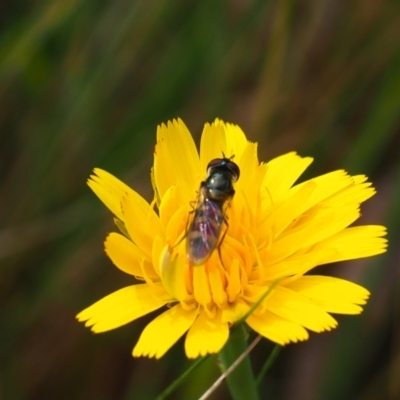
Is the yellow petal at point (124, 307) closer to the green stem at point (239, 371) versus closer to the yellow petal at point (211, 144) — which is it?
the green stem at point (239, 371)

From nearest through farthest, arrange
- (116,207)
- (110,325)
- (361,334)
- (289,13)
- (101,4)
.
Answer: (110,325)
(116,207)
(289,13)
(361,334)
(101,4)

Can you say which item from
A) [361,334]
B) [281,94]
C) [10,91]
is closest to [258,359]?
[361,334]

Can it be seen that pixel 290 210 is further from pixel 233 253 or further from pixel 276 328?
pixel 276 328

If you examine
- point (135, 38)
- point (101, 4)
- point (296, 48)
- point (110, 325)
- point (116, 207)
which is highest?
point (101, 4)

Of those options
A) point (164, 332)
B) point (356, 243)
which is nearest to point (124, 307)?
point (164, 332)

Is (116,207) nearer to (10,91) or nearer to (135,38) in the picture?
(135,38)

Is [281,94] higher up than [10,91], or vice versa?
[10,91]
